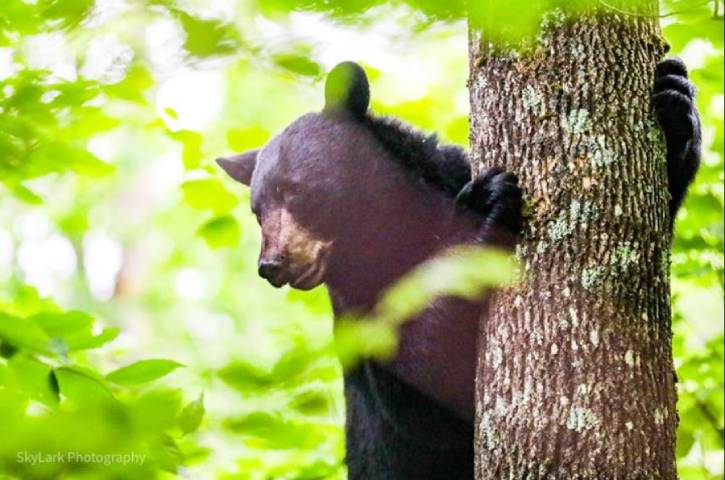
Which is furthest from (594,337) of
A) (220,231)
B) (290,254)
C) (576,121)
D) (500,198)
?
(220,231)

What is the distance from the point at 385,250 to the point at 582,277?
1.58m

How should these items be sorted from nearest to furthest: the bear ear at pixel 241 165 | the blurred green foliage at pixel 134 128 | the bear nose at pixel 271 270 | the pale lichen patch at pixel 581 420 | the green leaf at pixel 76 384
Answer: the blurred green foliage at pixel 134 128 → the green leaf at pixel 76 384 → the pale lichen patch at pixel 581 420 → the bear nose at pixel 271 270 → the bear ear at pixel 241 165

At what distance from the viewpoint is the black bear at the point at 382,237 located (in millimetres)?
3256

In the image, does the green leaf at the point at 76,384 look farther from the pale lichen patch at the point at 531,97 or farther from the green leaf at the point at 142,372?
the pale lichen patch at the point at 531,97

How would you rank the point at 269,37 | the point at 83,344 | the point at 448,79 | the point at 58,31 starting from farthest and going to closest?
the point at 448,79, the point at 83,344, the point at 269,37, the point at 58,31

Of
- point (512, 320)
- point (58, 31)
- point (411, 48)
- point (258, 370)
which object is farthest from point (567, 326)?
point (58, 31)

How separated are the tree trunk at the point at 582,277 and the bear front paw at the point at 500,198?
36 mm

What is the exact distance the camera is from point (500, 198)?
2455 mm

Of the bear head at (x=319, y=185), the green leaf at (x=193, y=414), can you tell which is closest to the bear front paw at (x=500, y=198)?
the green leaf at (x=193, y=414)

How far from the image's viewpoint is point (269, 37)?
118 centimetres

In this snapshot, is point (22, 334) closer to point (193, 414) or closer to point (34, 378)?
point (34, 378)

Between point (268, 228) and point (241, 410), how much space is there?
2397 millimetres

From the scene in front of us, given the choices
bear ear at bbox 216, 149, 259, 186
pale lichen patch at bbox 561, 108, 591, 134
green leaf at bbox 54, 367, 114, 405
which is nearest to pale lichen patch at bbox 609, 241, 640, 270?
pale lichen patch at bbox 561, 108, 591, 134

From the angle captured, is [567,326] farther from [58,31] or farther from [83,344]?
[58,31]
